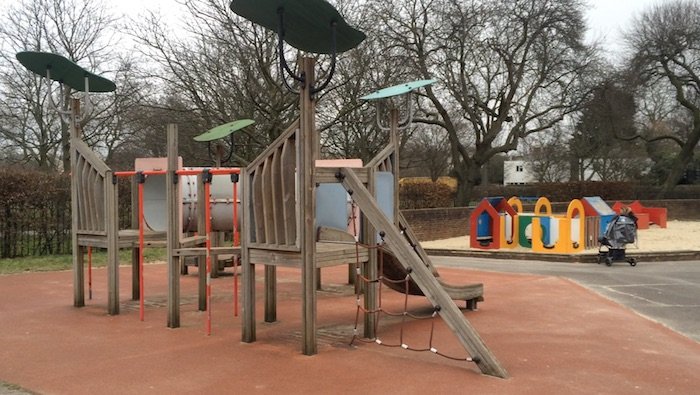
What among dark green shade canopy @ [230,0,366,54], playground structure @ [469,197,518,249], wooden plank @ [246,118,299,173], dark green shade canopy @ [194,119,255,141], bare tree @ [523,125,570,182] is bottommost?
playground structure @ [469,197,518,249]

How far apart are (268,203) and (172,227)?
67.7 inches

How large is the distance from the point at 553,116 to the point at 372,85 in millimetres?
14845

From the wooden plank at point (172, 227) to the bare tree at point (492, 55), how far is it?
19.6 metres

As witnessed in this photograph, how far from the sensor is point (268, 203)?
7020 mm

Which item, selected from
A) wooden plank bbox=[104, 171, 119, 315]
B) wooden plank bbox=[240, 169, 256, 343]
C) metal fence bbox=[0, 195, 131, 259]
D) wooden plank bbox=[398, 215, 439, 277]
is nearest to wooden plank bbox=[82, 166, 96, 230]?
wooden plank bbox=[104, 171, 119, 315]

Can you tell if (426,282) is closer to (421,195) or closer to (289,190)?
(289,190)

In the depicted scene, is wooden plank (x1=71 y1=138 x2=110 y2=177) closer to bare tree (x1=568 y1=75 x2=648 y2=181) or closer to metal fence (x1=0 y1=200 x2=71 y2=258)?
metal fence (x1=0 y1=200 x2=71 y2=258)

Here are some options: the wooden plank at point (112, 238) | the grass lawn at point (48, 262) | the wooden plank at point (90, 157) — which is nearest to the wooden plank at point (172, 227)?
the wooden plank at point (112, 238)

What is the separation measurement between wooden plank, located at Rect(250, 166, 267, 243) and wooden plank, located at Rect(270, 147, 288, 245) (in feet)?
0.87

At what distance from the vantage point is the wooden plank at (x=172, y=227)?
7.93 m

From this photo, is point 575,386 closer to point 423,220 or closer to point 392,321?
point 392,321

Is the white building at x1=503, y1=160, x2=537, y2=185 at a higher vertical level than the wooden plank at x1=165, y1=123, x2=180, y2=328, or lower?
higher

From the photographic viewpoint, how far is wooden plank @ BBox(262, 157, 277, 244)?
695cm

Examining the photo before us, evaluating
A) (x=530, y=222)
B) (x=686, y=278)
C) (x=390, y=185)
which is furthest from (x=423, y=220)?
(x=390, y=185)
